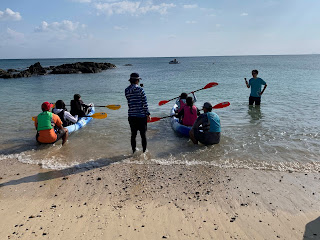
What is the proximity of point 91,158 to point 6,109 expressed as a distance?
9.39 metres

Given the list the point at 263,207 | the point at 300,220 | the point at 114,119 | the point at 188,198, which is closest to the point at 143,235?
the point at 188,198

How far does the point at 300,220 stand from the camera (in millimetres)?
3760

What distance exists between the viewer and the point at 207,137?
6.98 meters

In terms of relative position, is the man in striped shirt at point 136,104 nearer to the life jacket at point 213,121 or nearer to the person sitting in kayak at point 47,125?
the life jacket at point 213,121


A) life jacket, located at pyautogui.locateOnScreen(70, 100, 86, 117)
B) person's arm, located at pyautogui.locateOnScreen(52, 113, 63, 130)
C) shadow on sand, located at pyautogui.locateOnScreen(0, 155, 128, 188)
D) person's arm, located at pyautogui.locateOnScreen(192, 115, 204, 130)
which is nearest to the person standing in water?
person's arm, located at pyautogui.locateOnScreen(192, 115, 204, 130)

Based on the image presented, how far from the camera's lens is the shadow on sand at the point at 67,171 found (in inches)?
205

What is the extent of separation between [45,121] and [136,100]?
2.71 metres

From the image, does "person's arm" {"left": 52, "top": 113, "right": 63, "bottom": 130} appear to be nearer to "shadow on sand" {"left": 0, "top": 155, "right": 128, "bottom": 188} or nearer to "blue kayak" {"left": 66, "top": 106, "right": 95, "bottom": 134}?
"blue kayak" {"left": 66, "top": 106, "right": 95, "bottom": 134}

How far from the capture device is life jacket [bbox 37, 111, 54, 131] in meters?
6.80

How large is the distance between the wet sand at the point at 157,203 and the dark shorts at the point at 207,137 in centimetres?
141

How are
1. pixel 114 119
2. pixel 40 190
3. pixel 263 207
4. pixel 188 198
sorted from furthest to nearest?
pixel 114 119 < pixel 40 190 < pixel 188 198 < pixel 263 207

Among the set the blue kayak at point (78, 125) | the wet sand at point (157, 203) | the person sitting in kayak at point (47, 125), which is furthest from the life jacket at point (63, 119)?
the wet sand at point (157, 203)

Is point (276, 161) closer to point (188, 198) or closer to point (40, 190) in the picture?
point (188, 198)

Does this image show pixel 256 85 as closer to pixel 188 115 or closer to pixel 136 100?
pixel 188 115
